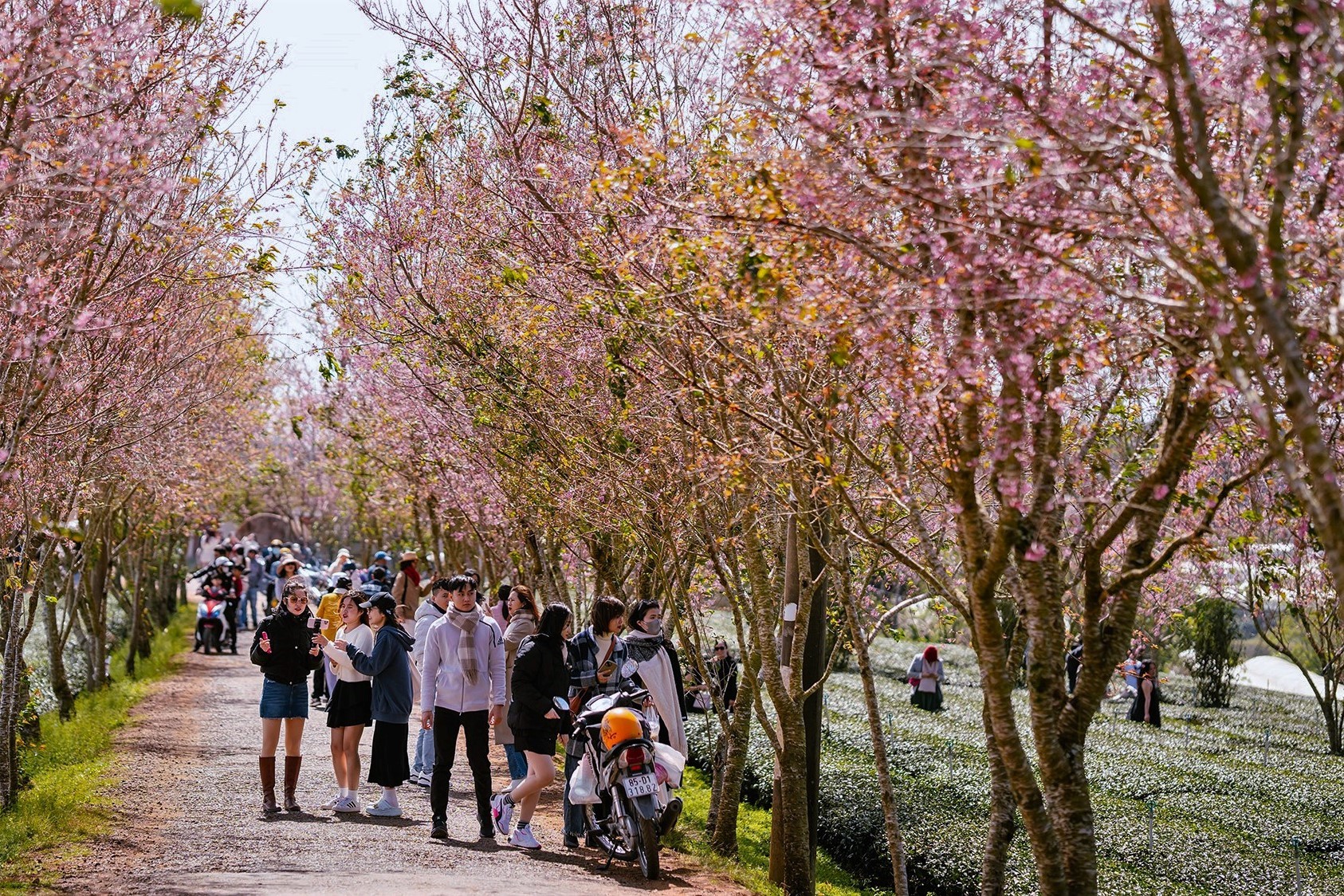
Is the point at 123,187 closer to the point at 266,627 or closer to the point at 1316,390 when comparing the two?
the point at 266,627

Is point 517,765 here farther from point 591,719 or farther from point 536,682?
point 591,719

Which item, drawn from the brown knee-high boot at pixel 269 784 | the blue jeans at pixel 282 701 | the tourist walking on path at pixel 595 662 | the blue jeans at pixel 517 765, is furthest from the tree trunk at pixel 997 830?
the brown knee-high boot at pixel 269 784

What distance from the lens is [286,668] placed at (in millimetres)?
11156

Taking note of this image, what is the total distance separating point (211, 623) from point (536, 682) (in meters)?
20.8

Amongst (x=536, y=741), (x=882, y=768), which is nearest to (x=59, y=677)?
(x=536, y=741)

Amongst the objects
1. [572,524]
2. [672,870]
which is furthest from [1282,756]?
[672,870]

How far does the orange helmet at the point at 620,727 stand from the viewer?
31.9 feet

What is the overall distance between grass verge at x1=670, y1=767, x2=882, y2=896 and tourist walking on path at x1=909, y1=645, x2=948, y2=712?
289 inches

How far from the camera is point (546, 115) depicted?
35.3ft

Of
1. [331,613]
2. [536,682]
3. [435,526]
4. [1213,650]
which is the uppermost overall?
[435,526]

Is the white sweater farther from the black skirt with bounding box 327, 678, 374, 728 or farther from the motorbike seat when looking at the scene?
the motorbike seat

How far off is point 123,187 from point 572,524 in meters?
7.31

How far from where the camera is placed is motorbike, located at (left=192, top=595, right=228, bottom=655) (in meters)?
29.0

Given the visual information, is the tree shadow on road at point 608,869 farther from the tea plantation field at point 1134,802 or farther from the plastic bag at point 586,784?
the tea plantation field at point 1134,802
